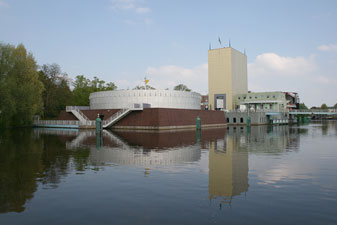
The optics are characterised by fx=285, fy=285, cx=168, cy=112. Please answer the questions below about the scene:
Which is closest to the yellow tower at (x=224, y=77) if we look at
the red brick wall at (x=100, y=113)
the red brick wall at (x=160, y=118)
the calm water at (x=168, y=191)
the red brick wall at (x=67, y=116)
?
the red brick wall at (x=160, y=118)

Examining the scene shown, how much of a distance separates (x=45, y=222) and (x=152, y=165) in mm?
8552

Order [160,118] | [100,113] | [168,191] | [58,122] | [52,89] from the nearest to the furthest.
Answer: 1. [168,191]
2. [160,118]
3. [100,113]
4. [58,122]
5. [52,89]

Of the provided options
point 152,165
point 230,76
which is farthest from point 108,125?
point 230,76

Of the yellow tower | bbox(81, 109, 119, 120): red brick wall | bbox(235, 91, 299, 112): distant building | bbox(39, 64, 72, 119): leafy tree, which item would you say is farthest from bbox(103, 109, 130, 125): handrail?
bbox(235, 91, 299, 112): distant building

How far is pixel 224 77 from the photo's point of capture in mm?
99062

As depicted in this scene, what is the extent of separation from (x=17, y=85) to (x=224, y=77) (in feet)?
215

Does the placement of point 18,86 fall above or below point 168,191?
above

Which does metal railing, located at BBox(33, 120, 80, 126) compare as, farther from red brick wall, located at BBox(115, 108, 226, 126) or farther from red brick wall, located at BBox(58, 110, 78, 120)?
red brick wall, located at BBox(115, 108, 226, 126)

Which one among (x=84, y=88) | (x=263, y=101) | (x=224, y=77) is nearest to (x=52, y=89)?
(x=84, y=88)

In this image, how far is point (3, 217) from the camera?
7832 millimetres

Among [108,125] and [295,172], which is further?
[108,125]

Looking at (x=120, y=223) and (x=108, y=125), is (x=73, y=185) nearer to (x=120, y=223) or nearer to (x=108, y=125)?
(x=120, y=223)

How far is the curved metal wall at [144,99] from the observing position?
6016 centimetres

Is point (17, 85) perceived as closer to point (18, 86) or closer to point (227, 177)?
point (18, 86)
